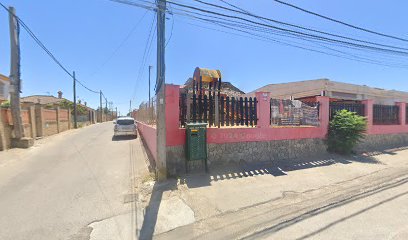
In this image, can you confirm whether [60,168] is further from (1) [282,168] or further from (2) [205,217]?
(1) [282,168]

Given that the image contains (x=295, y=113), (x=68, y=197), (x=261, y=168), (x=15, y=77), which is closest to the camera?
(x=68, y=197)

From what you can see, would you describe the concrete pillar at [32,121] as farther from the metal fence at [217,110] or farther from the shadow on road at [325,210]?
the shadow on road at [325,210]

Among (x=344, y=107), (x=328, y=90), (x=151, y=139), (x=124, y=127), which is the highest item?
(x=328, y=90)

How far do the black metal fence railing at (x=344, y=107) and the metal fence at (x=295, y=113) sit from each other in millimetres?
946

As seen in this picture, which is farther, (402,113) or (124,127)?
(124,127)

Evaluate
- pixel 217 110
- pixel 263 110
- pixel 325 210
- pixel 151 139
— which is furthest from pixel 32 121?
pixel 325 210

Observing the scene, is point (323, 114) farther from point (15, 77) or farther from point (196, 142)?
point (15, 77)

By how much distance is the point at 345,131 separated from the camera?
920 centimetres

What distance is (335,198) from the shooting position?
16.2ft

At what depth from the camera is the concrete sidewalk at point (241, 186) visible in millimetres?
4234

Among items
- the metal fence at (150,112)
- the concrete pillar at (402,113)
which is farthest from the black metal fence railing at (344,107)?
the metal fence at (150,112)

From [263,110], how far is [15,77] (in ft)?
40.7

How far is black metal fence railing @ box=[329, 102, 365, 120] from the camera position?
9.95m

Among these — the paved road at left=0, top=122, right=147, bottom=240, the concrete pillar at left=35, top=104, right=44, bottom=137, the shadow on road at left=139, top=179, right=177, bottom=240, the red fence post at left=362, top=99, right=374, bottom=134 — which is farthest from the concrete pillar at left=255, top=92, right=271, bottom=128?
the concrete pillar at left=35, top=104, right=44, bottom=137
